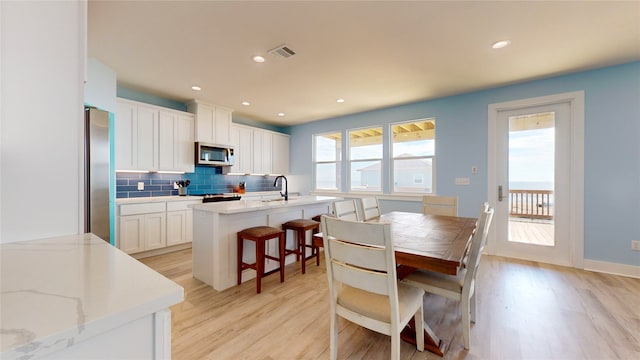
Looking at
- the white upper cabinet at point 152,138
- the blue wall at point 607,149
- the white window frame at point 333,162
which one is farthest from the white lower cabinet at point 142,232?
the blue wall at point 607,149

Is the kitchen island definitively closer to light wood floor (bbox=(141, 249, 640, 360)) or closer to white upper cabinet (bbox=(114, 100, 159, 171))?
light wood floor (bbox=(141, 249, 640, 360))

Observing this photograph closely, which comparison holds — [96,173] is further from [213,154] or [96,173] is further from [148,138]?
[213,154]

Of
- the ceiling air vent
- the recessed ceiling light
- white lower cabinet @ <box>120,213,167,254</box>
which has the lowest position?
white lower cabinet @ <box>120,213,167,254</box>

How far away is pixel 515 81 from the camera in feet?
11.3

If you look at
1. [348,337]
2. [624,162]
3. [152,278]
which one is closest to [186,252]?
[348,337]

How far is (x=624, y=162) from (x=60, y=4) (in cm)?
506

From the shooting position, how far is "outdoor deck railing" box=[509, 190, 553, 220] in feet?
11.4

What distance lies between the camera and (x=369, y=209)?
273 cm

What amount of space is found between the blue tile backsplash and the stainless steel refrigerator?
3.85 ft

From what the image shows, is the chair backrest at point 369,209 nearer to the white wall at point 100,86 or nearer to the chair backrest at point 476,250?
the chair backrest at point 476,250

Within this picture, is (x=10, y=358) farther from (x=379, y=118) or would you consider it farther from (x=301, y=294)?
(x=379, y=118)

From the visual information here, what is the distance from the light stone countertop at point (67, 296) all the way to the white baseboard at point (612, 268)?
456 centimetres

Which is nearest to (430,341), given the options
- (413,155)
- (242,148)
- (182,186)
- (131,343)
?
(131,343)

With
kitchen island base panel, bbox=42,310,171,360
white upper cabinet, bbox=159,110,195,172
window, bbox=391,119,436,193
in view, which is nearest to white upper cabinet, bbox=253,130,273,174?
white upper cabinet, bbox=159,110,195,172
